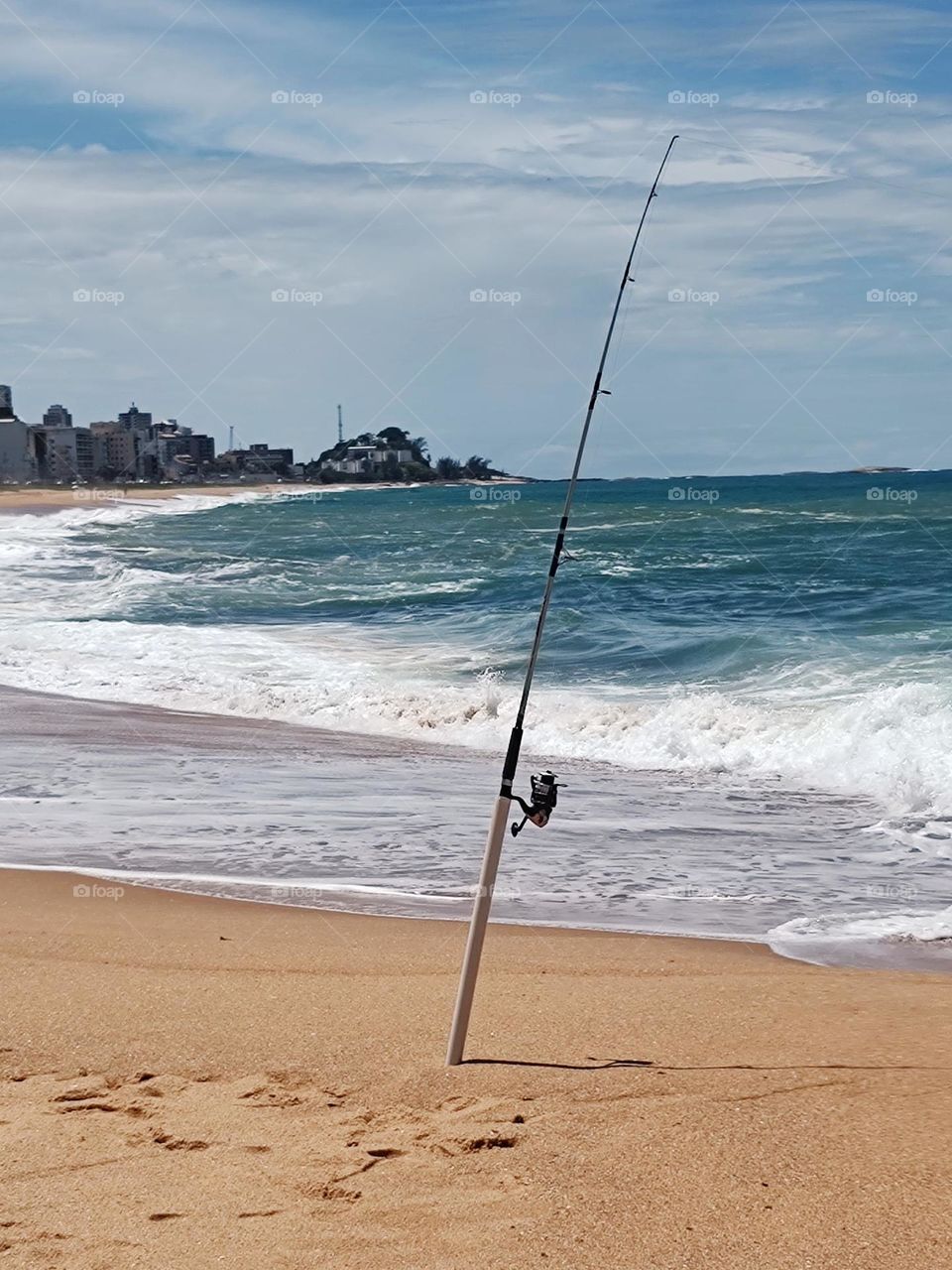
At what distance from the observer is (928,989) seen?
5.11m

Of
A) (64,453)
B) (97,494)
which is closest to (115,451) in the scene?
(64,453)

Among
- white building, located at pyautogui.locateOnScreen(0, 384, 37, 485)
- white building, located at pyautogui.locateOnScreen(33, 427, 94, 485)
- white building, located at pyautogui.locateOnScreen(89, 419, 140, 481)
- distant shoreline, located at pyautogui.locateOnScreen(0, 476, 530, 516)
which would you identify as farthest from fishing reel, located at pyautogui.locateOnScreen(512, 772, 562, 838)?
white building, located at pyautogui.locateOnScreen(89, 419, 140, 481)

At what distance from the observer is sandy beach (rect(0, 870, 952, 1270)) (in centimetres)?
290

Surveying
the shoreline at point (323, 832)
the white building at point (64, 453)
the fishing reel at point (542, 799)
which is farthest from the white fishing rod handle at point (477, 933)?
the white building at point (64, 453)

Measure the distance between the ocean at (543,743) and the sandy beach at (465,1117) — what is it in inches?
71.0

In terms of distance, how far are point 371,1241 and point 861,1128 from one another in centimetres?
130

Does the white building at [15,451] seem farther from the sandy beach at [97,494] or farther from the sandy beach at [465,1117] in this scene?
the sandy beach at [465,1117]

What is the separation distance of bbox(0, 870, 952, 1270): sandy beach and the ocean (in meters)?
1.80

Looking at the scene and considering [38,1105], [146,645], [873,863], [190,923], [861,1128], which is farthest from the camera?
[146,645]

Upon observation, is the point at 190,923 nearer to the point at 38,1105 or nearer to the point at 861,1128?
the point at 38,1105

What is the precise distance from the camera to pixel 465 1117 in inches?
136

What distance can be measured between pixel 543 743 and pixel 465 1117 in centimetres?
923

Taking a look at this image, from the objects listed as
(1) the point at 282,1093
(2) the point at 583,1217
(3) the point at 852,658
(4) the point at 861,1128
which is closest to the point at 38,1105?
(1) the point at 282,1093

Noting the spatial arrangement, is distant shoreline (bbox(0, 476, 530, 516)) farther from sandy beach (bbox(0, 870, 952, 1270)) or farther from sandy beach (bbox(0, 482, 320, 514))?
sandy beach (bbox(0, 870, 952, 1270))
